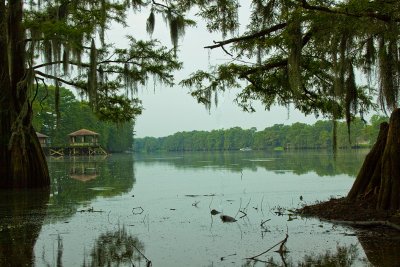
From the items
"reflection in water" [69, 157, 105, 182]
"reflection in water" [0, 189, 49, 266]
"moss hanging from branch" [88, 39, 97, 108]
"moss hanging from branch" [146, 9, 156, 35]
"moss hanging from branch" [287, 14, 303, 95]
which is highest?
"moss hanging from branch" [146, 9, 156, 35]

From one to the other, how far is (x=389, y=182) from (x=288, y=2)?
11.9ft

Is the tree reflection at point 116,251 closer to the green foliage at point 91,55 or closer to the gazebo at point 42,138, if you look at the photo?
the green foliage at point 91,55

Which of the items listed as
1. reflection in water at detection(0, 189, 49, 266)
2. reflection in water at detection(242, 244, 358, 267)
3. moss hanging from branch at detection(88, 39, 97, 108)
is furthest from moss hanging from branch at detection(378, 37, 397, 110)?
moss hanging from branch at detection(88, 39, 97, 108)

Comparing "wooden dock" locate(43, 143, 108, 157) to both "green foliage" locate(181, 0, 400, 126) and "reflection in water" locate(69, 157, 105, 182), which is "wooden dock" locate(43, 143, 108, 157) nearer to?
"reflection in water" locate(69, 157, 105, 182)

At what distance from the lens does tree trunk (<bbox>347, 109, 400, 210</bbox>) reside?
7.89 m

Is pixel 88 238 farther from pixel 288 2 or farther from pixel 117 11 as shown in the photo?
pixel 117 11

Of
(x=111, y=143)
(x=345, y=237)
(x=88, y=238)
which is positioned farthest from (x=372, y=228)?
(x=111, y=143)

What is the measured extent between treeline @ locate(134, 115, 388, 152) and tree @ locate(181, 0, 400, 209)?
65.8 m

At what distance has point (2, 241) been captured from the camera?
715cm

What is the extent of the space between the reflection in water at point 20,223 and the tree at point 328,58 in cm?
451

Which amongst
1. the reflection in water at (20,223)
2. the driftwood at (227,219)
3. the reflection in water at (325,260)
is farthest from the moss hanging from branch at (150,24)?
the reflection in water at (325,260)

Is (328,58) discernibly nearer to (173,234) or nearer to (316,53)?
(316,53)

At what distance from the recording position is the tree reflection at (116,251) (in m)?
5.73

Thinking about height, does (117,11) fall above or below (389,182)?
above
